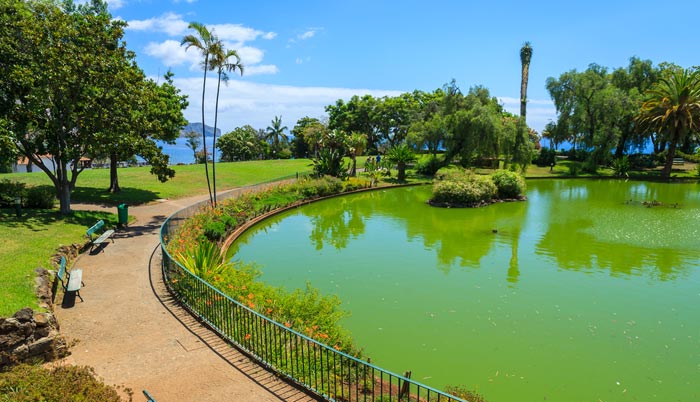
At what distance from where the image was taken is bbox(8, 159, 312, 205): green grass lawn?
85.6 ft

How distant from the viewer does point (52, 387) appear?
6016 mm

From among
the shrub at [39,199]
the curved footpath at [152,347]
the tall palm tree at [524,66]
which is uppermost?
the tall palm tree at [524,66]

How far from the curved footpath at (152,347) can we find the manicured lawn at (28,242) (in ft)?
3.27

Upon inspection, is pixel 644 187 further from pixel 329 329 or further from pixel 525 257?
pixel 329 329

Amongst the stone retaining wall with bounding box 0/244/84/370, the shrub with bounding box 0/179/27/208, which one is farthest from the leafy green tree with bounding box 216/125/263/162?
the stone retaining wall with bounding box 0/244/84/370

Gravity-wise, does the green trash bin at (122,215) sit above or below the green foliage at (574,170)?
below

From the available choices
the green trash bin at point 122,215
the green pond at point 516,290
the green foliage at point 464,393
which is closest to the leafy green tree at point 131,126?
the green trash bin at point 122,215

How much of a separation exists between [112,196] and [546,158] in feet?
163

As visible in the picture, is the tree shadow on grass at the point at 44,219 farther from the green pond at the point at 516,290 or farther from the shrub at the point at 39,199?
the green pond at the point at 516,290

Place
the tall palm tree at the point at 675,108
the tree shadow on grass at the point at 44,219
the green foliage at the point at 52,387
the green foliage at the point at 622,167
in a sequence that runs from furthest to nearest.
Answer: the green foliage at the point at 622,167, the tall palm tree at the point at 675,108, the tree shadow on grass at the point at 44,219, the green foliage at the point at 52,387

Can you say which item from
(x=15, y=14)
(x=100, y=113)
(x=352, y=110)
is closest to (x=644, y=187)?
(x=352, y=110)

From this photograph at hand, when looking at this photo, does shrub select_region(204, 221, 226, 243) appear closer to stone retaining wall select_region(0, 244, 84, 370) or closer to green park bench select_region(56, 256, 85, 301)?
green park bench select_region(56, 256, 85, 301)

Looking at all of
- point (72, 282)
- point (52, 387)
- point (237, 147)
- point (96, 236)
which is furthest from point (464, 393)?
point (237, 147)

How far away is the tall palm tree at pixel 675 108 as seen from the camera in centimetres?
4016
